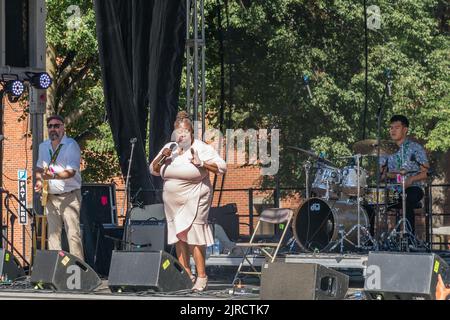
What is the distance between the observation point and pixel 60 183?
1110 centimetres

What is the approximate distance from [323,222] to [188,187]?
2.23m

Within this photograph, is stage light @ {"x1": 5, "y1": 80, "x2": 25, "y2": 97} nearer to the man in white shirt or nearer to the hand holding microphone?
the man in white shirt

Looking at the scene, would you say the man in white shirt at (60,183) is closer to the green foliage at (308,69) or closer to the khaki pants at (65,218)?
the khaki pants at (65,218)

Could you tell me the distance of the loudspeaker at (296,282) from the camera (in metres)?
8.78

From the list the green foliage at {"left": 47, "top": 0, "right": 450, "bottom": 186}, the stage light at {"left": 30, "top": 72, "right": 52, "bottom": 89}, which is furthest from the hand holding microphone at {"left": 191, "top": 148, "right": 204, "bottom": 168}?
the green foliage at {"left": 47, "top": 0, "right": 450, "bottom": 186}

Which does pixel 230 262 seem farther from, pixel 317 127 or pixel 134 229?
pixel 317 127

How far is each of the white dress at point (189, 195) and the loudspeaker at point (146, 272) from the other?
0.41 m

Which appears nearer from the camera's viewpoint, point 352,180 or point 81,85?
point 352,180

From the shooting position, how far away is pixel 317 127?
19.1 metres

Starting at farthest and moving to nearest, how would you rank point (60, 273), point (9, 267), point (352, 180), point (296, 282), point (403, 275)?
point (352, 180) < point (9, 267) < point (60, 273) < point (296, 282) < point (403, 275)

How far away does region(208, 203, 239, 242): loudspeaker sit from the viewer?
13.0 m

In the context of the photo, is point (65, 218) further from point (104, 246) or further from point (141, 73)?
point (141, 73)

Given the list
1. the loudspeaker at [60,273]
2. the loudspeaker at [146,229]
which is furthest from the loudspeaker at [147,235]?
the loudspeaker at [60,273]

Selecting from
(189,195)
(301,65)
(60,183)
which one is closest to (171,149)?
(189,195)
